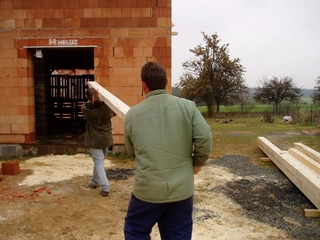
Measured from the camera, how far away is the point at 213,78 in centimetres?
3231

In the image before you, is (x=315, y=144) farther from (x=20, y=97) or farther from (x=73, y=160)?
(x=20, y=97)

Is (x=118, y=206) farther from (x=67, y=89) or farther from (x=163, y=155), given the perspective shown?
(x=67, y=89)

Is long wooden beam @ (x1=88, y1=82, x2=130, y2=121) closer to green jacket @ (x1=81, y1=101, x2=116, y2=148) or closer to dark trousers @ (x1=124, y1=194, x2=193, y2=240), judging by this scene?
green jacket @ (x1=81, y1=101, x2=116, y2=148)

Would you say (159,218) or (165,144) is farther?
(159,218)

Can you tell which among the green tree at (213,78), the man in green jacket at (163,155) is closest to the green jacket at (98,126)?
the man in green jacket at (163,155)

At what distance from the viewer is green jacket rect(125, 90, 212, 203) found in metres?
2.47

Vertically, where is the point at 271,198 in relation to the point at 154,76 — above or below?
below

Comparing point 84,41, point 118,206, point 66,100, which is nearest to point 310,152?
point 118,206

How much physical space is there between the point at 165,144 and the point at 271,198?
3.90 meters

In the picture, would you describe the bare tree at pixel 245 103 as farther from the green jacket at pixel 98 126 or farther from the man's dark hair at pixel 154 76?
the man's dark hair at pixel 154 76

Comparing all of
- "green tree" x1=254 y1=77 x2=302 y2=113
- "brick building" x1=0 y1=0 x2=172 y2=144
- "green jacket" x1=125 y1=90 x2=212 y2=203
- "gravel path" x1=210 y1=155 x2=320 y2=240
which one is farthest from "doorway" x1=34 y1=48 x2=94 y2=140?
"green tree" x1=254 y1=77 x2=302 y2=113

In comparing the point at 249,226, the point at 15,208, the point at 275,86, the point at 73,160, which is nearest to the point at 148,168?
the point at 249,226

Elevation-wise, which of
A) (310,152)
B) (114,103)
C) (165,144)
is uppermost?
(114,103)

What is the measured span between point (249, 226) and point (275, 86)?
34900 millimetres
